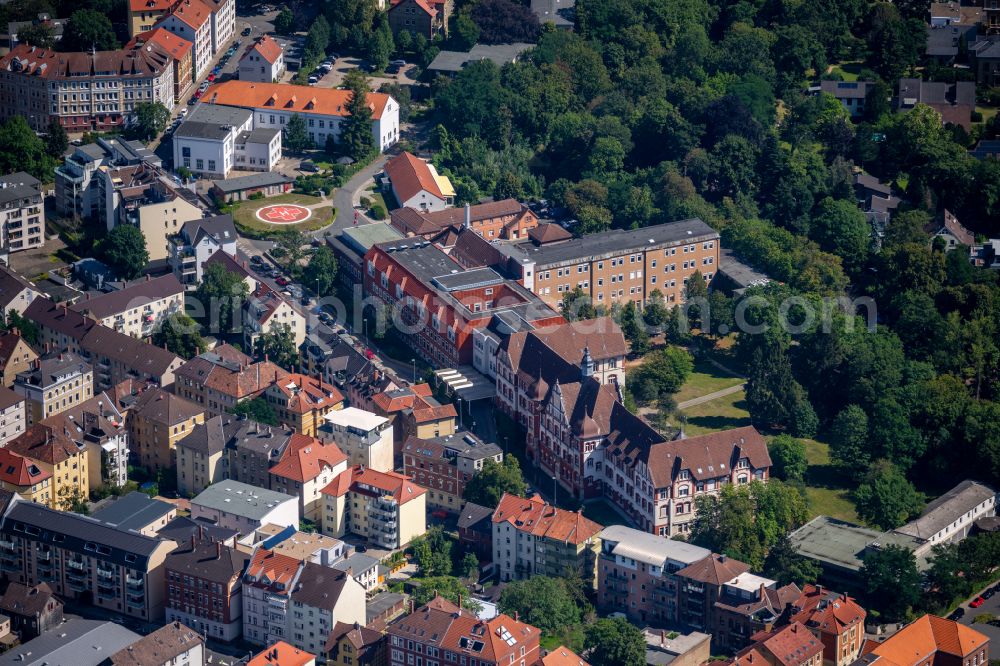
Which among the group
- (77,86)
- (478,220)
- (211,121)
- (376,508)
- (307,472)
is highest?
(77,86)

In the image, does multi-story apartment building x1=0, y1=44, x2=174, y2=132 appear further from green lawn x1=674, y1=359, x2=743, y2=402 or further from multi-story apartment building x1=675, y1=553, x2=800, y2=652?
multi-story apartment building x1=675, y1=553, x2=800, y2=652

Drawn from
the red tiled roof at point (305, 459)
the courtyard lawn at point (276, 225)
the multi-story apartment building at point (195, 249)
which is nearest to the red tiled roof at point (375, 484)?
the red tiled roof at point (305, 459)

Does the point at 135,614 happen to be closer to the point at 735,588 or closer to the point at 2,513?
the point at 2,513

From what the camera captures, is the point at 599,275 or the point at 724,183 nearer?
the point at 599,275

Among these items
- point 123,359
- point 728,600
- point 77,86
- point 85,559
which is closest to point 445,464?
point 728,600

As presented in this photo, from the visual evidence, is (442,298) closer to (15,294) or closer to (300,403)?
(300,403)

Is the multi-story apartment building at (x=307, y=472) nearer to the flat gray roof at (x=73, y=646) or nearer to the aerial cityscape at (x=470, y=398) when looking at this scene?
the aerial cityscape at (x=470, y=398)

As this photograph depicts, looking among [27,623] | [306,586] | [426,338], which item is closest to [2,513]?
[27,623]

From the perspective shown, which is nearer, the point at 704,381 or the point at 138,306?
the point at 138,306
